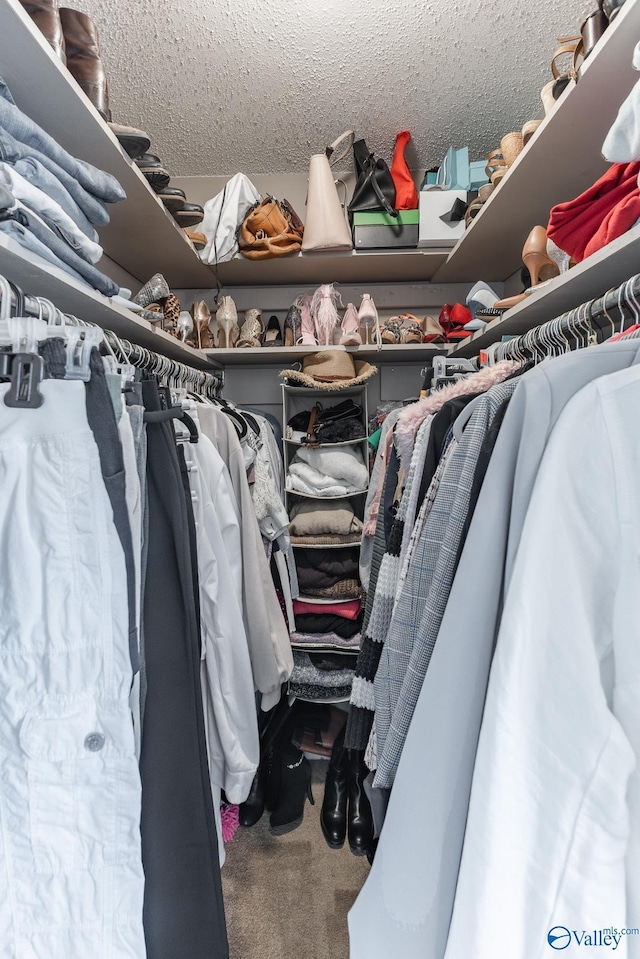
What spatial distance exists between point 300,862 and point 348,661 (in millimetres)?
637

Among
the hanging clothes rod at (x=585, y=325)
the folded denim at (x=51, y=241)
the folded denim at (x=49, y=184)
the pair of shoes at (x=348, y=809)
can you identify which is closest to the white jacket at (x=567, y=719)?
the hanging clothes rod at (x=585, y=325)

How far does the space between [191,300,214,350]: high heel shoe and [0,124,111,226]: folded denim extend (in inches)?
36.2

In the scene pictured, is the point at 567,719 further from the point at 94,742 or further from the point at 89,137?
the point at 89,137

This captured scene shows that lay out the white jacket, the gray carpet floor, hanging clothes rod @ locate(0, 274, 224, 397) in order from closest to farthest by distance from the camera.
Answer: the white jacket < hanging clothes rod @ locate(0, 274, 224, 397) < the gray carpet floor

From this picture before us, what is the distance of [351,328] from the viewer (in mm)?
1960

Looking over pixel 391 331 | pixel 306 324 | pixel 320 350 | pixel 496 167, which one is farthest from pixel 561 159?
pixel 306 324

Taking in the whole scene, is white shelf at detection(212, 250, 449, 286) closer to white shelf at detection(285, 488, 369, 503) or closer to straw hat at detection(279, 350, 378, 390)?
straw hat at detection(279, 350, 378, 390)

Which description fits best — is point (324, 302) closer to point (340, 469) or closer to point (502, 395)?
point (340, 469)

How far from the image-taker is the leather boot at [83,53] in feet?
3.40

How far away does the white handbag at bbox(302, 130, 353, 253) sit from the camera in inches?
70.0

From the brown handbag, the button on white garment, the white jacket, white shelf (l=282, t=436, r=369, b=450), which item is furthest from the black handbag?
the button on white garment

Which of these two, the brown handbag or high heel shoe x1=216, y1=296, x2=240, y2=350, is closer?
the brown handbag

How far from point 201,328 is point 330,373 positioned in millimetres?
596

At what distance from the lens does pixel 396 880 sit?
50 cm
